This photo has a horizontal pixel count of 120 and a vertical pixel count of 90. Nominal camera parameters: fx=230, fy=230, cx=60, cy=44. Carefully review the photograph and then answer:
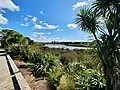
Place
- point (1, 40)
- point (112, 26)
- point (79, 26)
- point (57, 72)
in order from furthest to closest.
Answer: point (1, 40) < point (57, 72) < point (79, 26) < point (112, 26)

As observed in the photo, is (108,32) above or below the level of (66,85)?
above

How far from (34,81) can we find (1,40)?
31965 millimetres

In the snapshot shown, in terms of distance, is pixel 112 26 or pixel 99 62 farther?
pixel 99 62

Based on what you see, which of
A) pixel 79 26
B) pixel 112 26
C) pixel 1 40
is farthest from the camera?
pixel 1 40

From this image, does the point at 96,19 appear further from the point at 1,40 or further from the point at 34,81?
the point at 1,40

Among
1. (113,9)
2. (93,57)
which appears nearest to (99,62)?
(93,57)

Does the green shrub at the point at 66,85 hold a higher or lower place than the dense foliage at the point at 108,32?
lower

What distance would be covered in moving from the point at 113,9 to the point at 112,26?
0.65 meters

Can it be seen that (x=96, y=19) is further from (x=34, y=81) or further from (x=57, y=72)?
(x=34, y=81)

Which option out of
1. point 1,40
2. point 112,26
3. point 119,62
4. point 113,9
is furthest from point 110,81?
point 1,40

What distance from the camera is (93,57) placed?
8.20 m

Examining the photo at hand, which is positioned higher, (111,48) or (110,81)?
(111,48)

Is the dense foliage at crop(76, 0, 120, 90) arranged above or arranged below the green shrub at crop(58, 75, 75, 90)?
above

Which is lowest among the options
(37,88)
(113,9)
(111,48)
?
(37,88)
